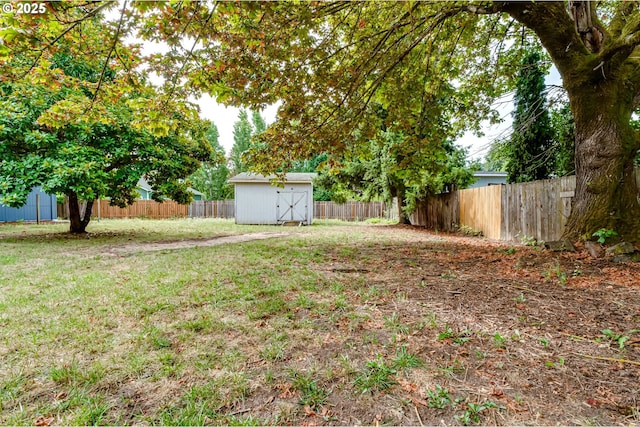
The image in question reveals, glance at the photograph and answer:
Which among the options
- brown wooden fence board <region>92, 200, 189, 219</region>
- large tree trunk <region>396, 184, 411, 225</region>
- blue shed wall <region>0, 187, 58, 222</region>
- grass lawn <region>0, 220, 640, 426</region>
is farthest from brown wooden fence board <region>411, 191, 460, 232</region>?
brown wooden fence board <region>92, 200, 189, 219</region>

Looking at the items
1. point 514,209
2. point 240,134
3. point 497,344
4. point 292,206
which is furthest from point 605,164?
point 240,134

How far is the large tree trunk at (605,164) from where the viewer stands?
4.58 meters

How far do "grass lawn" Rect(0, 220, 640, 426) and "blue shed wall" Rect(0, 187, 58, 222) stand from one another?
14.6m

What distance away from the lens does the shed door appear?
17.0 meters

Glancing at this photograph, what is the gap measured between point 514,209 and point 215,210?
20.3m

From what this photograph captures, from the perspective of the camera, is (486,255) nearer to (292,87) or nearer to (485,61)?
(292,87)

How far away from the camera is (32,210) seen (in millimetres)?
16297

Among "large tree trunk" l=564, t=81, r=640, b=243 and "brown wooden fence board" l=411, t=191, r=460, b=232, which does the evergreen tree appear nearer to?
"brown wooden fence board" l=411, t=191, r=460, b=232

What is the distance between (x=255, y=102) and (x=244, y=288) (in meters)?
2.72

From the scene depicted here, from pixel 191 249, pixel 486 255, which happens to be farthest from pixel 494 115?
pixel 191 249

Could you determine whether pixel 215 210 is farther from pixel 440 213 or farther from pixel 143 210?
pixel 440 213

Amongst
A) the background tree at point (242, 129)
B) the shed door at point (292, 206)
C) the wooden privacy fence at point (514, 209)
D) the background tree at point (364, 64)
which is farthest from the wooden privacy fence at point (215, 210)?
the background tree at point (364, 64)

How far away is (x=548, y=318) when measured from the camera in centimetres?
259

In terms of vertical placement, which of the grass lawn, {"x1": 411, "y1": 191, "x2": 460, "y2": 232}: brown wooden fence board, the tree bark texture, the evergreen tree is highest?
the evergreen tree
